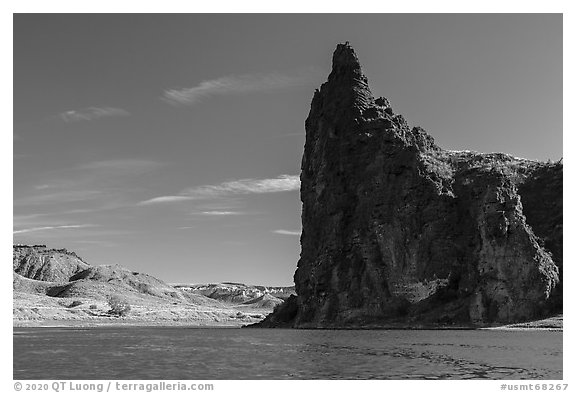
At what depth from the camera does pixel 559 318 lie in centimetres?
13625

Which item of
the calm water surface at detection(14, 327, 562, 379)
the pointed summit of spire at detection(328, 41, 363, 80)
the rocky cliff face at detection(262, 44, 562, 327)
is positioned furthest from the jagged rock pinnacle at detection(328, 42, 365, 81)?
the calm water surface at detection(14, 327, 562, 379)

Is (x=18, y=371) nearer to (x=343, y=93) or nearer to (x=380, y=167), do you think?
(x=380, y=167)

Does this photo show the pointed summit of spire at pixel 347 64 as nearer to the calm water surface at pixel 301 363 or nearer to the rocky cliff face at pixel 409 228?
the rocky cliff face at pixel 409 228

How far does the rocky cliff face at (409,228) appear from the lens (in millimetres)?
146000

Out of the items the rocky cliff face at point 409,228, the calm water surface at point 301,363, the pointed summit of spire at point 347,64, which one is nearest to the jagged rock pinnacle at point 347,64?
the pointed summit of spire at point 347,64

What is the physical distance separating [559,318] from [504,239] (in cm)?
2070

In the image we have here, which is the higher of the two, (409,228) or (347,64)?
(347,64)

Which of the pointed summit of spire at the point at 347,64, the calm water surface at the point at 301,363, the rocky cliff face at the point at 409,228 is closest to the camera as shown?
the calm water surface at the point at 301,363

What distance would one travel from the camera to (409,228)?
168m

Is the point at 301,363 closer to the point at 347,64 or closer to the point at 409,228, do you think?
the point at 409,228

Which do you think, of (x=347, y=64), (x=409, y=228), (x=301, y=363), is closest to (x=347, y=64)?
(x=347, y=64)

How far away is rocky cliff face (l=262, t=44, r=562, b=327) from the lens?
146000 mm

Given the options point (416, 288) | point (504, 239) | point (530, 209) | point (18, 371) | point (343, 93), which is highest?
point (343, 93)
